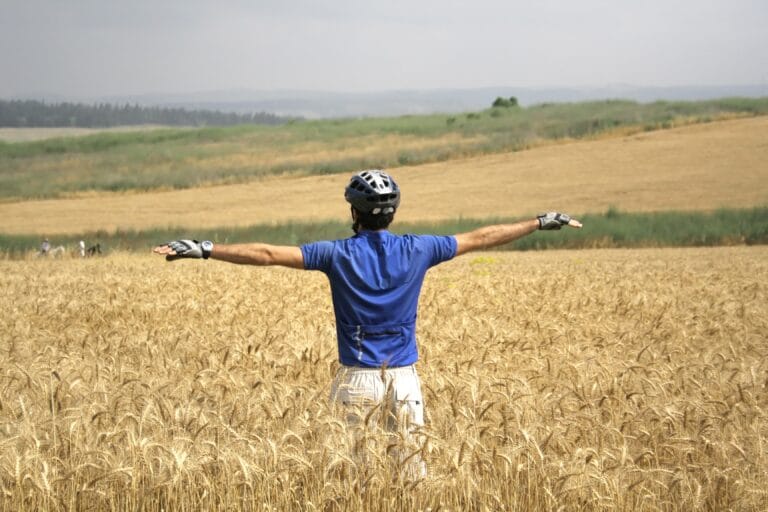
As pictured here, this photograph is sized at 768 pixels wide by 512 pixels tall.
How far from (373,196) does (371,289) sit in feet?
1.49

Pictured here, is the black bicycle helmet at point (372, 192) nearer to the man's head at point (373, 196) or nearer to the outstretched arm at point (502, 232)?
the man's head at point (373, 196)

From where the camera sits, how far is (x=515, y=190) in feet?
147

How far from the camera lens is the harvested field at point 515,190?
39094 millimetres

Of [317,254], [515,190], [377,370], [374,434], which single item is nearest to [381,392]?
[377,370]

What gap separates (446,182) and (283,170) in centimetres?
1510

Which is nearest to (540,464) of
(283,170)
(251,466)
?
(251,466)

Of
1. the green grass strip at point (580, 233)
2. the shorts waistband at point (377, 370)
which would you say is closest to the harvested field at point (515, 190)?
the green grass strip at point (580, 233)

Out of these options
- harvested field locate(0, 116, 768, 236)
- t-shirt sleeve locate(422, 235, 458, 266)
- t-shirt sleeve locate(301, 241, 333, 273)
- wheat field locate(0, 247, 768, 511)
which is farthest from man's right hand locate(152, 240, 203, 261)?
harvested field locate(0, 116, 768, 236)

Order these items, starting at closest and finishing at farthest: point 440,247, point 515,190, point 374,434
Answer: point 374,434
point 440,247
point 515,190

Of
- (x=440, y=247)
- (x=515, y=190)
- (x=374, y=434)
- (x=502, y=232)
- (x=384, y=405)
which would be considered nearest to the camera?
(x=374, y=434)

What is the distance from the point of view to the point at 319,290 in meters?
13.6

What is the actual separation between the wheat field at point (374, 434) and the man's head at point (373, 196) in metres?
0.95

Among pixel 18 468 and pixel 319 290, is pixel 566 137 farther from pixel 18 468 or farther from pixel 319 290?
pixel 18 468

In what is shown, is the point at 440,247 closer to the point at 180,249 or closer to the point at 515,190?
the point at 180,249
